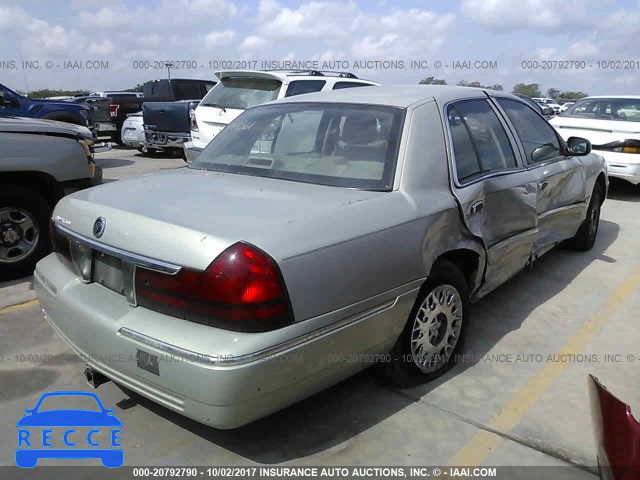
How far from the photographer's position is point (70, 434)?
2848 millimetres

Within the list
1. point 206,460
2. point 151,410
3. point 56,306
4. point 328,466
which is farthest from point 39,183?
point 328,466

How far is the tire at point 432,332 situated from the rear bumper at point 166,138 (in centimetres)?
974

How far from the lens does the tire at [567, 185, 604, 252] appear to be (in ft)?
19.0

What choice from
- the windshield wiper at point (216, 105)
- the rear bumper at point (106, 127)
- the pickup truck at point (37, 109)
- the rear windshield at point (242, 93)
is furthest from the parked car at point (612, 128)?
the rear bumper at point (106, 127)

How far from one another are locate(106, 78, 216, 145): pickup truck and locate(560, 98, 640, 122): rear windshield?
1004 centimetres

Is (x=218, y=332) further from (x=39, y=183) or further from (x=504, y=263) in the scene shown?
(x=39, y=183)

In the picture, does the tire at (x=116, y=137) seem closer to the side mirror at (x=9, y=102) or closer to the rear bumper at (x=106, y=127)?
the rear bumper at (x=106, y=127)

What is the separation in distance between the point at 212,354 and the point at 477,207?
1970 mm

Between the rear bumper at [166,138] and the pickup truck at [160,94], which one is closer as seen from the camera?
the rear bumper at [166,138]

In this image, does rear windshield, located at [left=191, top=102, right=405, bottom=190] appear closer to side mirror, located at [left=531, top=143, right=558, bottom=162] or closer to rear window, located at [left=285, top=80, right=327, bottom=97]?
side mirror, located at [left=531, top=143, right=558, bottom=162]

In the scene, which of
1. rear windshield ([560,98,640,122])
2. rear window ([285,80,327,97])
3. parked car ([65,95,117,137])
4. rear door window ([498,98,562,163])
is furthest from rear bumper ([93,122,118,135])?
rear door window ([498,98,562,163])

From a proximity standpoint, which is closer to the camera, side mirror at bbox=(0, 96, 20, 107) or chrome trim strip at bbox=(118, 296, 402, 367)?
chrome trim strip at bbox=(118, 296, 402, 367)

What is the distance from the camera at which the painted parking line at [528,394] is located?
108 inches

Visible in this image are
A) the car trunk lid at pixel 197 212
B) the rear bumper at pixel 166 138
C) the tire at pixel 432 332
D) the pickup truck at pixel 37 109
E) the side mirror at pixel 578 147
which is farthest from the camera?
the rear bumper at pixel 166 138
